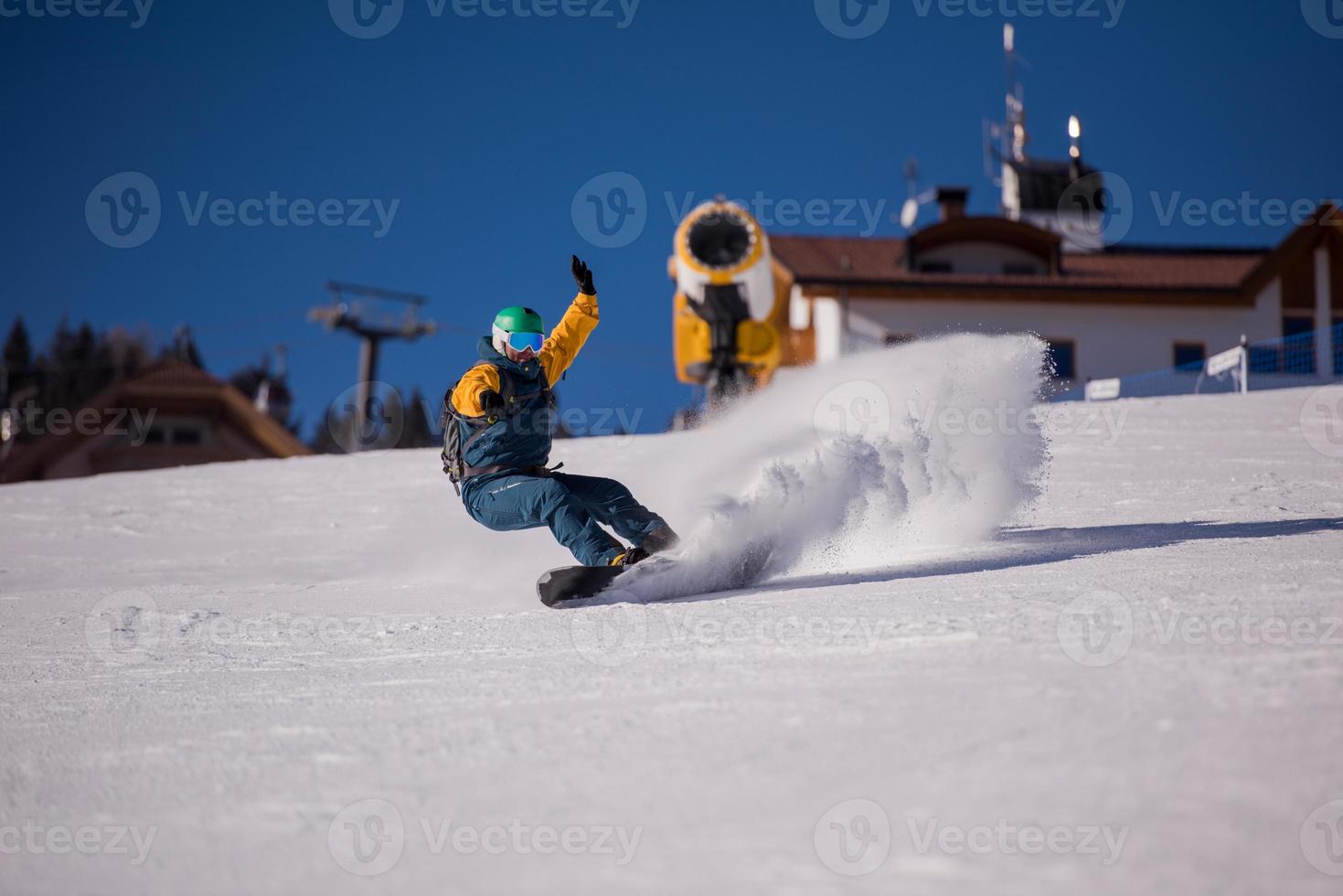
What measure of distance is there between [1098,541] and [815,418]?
1.84m

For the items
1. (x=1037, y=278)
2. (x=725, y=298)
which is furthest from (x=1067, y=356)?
(x=725, y=298)

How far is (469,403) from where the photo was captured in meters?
6.27

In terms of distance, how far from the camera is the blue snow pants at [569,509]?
243 inches

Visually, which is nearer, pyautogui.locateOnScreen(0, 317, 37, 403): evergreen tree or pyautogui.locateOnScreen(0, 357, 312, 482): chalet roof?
pyautogui.locateOnScreen(0, 357, 312, 482): chalet roof

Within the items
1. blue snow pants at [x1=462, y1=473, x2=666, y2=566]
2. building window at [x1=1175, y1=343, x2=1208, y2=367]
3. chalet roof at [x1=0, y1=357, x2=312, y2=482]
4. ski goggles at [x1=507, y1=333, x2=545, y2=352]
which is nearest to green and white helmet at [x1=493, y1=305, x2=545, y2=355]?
ski goggles at [x1=507, y1=333, x2=545, y2=352]

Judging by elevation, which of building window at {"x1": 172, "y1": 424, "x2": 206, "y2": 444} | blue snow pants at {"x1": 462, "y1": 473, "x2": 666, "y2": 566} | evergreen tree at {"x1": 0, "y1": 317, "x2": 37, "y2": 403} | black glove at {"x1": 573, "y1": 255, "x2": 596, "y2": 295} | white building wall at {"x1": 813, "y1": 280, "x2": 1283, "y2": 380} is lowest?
blue snow pants at {"x1": 462, "y1": 473, "x2": 666, "y2": 566}

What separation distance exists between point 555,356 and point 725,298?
1515cm

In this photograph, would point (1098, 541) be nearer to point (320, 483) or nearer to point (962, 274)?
point (320, 483)

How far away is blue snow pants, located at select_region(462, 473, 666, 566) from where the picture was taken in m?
6.18

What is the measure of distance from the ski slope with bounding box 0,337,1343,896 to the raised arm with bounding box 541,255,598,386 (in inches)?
43.1

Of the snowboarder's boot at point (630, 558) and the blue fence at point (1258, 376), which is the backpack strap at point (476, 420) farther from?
the blue fence at point (1258, 376)

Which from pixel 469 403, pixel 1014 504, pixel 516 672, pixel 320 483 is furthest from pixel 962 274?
pixel 516 672

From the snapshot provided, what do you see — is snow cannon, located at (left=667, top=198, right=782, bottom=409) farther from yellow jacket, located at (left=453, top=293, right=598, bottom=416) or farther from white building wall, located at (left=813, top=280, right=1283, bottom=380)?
yellow jacket, located at (left=453, top=293, right=598, bottom=416)

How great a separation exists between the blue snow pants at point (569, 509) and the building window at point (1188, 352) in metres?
25.0
